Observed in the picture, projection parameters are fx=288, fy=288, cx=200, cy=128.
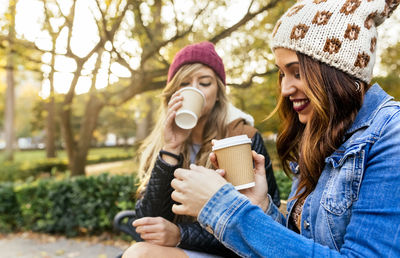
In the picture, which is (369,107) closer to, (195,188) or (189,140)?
(195,188)

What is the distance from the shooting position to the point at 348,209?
1.10m

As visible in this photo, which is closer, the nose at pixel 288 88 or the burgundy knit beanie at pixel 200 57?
the nose at pixel 288 88

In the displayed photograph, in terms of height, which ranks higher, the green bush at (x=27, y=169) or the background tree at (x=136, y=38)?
the background tree at (x=136, y=38)

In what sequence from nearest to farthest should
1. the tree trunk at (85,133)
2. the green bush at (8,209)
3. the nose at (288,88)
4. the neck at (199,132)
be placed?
the nose at (288,88)
the neck at (199,132)
the green bush at (8,209)
the tree trunk at (85,133)

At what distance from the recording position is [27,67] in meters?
6.24

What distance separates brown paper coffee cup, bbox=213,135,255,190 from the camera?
1.41 meters

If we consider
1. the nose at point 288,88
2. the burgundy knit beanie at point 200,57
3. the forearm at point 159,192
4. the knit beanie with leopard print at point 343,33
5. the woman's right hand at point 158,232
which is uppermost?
the burgundy knit beanie at point 200,57

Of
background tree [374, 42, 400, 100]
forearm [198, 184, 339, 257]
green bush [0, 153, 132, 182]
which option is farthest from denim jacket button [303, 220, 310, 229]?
green bush [0, 153, 132, 182]

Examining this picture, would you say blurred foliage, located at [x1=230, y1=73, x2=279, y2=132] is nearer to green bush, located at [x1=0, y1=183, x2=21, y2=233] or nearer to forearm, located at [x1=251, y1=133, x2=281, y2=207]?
forearm, located at [x1=251, y1=133, x2=281, y2=207]

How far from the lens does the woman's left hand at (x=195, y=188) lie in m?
1.14

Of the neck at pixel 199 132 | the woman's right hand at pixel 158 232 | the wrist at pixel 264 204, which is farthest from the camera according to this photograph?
the neck at pixel 199 132

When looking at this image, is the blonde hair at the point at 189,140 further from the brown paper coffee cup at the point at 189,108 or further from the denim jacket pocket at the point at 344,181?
the denim jacket pocket at the point at 344,181

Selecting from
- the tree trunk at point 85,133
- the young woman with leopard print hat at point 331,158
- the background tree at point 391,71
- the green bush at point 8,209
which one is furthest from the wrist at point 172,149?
the tree trunk at point 85,133

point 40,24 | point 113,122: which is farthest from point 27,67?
point 113,122
